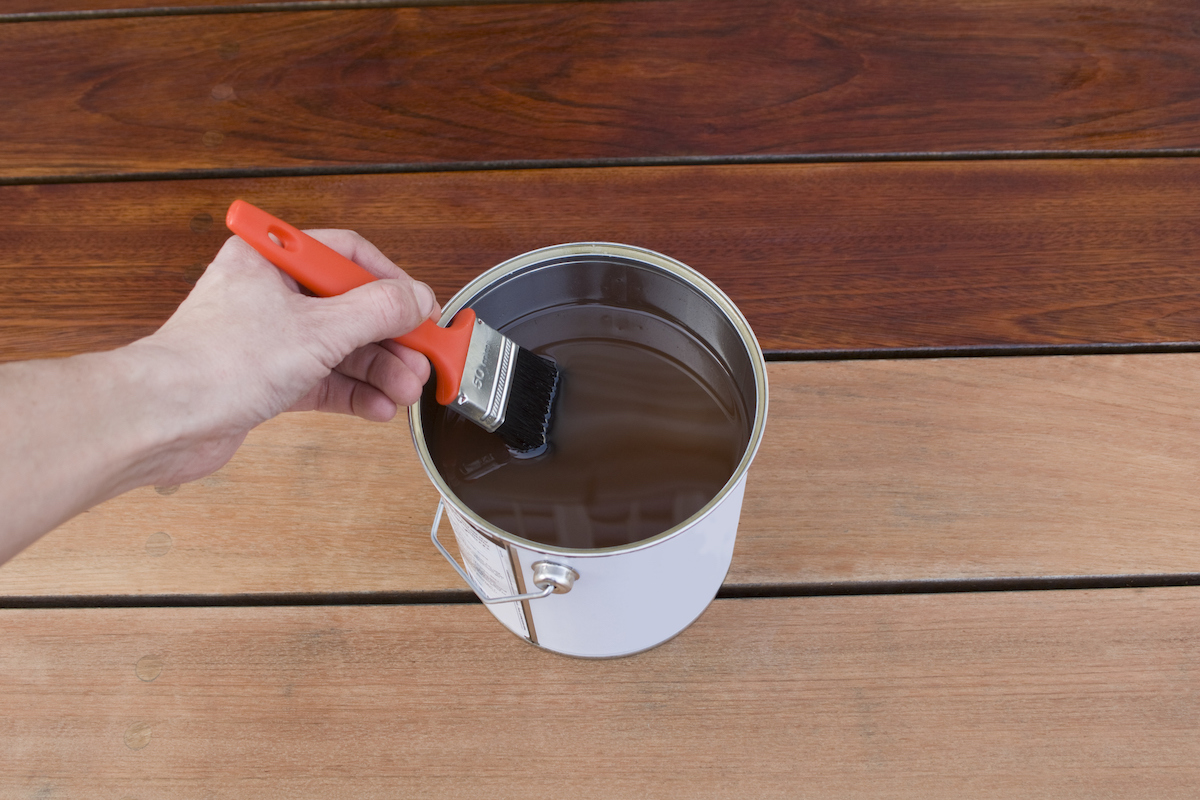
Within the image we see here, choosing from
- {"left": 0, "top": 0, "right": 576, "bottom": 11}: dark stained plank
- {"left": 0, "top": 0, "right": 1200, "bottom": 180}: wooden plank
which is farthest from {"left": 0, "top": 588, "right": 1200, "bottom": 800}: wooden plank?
{"left": 0, "top": 0, "right": 576, "bottom": 11}: dark stained plank

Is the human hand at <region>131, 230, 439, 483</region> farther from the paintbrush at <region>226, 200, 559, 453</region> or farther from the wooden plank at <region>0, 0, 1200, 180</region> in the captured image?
the wooden plank at <region>0, 0, 1200, 180</region>

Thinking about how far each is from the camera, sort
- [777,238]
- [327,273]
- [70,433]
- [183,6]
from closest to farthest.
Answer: [70,433], [327,273], [777,238], [183,6]

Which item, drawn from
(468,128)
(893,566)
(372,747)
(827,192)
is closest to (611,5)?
(468,128)

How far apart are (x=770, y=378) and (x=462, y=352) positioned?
311 mm

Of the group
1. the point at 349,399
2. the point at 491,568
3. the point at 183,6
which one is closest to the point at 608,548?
the point at 491,568

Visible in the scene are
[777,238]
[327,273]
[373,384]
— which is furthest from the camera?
[777,238]

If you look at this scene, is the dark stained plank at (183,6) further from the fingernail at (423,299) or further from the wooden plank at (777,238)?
the fingernail at (423,299)

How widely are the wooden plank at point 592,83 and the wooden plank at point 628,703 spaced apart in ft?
1.60

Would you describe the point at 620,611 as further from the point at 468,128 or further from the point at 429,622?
the point at 468,128

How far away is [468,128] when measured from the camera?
94cm

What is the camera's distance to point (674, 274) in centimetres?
67

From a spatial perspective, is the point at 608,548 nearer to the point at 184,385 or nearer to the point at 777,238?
the point at 184,385

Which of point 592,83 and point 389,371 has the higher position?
point 592,83

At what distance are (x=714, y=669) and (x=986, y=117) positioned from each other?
0.65 metres
